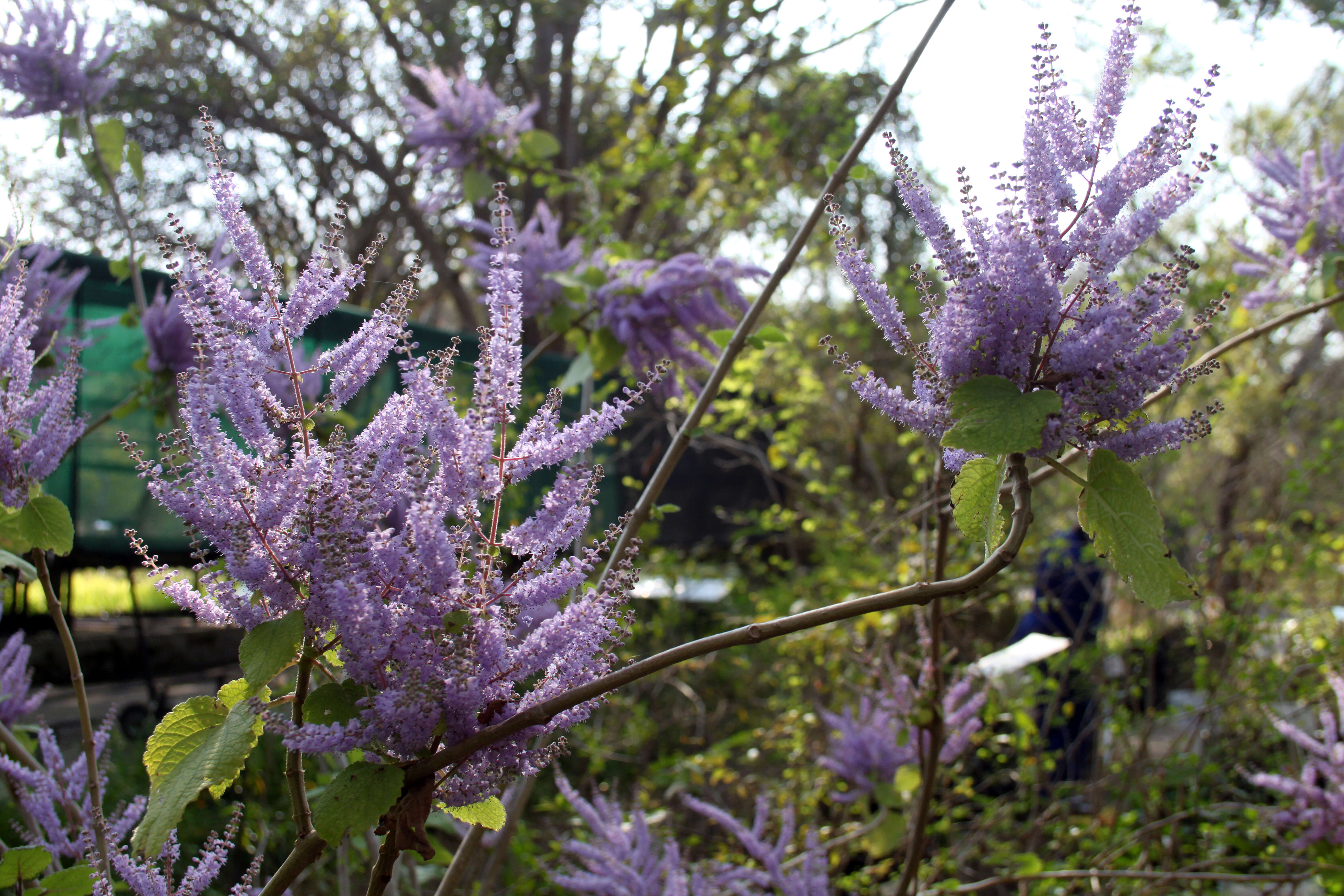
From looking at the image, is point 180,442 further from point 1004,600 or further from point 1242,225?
point 1242,225

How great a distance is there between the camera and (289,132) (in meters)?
9.86

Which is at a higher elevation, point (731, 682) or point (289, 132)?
point (289, 132)

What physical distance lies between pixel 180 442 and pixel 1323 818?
3040 mm

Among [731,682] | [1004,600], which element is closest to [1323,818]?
[1004,600]

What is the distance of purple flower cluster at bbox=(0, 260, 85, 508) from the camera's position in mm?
1149

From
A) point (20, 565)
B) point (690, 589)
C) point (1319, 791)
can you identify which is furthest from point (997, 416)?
point (690, 589)

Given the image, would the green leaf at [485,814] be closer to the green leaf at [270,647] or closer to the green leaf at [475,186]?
the green leaf at [270,647]

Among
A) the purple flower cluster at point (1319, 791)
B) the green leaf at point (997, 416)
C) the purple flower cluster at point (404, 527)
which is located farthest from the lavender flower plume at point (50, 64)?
the purple flower cluster at point (1319, 791)

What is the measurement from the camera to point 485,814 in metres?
0.91

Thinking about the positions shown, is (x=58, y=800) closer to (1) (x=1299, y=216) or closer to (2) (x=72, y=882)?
(2) (x=72, y=882)

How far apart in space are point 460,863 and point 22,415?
2.63ft

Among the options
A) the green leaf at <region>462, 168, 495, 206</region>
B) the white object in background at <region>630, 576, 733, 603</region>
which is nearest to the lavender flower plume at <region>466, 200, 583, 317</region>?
the green leaf at <region>462, 168, 495, 206</region>

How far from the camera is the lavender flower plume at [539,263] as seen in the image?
267cm

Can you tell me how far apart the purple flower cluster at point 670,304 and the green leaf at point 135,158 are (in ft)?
3.45
